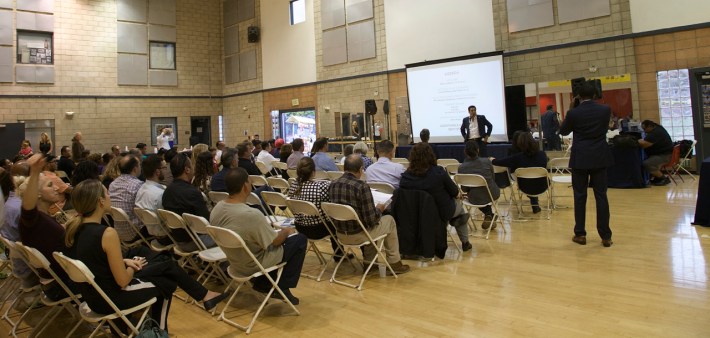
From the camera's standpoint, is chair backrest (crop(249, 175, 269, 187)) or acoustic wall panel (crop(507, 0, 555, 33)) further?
acoustic wall panel (crop(507, 0, 555, 33))

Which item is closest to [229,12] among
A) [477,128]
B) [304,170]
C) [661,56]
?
[477,128]

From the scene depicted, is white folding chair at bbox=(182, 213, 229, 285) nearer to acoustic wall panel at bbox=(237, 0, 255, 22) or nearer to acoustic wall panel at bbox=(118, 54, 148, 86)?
acoustic wall panel at bbox=(118, 54, 148, 86)

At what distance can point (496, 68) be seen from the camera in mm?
11172

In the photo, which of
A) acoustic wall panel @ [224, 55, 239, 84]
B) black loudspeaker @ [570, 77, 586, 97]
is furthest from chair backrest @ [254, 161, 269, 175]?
acoustic wall panel @ [224, 55, 239, 84]

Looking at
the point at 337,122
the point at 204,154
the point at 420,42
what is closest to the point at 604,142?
→ the point at 204,154

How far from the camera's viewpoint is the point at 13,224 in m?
3.82

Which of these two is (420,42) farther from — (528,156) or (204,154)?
(204,154)

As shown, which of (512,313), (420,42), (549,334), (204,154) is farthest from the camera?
(420,42)

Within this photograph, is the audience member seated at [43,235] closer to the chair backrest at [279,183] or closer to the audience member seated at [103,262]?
the audience member seated at [103,262]

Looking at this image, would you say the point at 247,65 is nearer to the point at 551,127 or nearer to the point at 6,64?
the point at 6,64

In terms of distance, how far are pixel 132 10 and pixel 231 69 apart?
12.9 ft

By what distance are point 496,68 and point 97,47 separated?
1300cm

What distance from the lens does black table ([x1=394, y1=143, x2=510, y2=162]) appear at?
35.8 ft

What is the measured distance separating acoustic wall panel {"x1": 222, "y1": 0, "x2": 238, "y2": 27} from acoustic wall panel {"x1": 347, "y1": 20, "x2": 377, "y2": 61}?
233 inches
